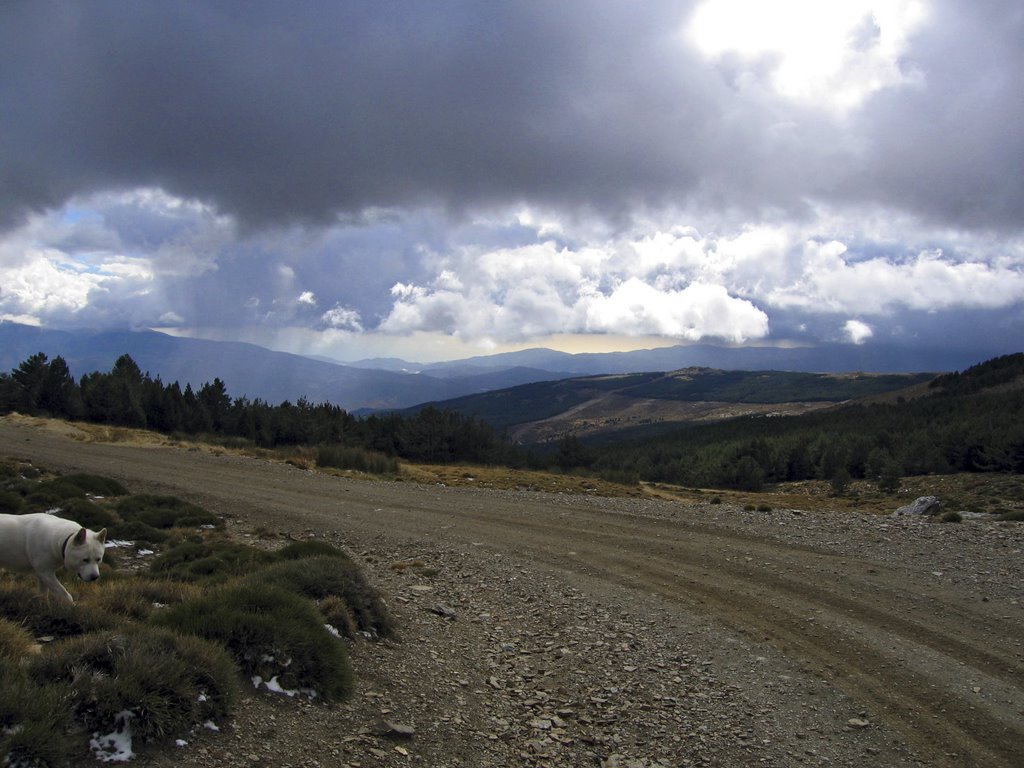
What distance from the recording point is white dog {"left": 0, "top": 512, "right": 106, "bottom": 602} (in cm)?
601

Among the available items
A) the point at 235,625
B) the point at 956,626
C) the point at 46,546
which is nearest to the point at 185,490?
the point at 46,546

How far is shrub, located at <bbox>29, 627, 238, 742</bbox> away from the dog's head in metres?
1.76

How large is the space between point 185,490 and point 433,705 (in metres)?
15.9

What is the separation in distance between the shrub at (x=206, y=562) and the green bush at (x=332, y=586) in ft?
4.64

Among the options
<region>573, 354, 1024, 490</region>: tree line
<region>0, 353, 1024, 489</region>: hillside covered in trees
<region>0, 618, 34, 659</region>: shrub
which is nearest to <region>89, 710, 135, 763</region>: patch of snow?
<region>0, 618, 34, 659</region>: shrub

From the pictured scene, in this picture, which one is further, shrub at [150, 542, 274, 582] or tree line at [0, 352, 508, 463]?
tree line at [0, 352, 508, 463]

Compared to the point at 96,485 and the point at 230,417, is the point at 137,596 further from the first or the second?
the point at 230,417

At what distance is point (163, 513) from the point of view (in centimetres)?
1390

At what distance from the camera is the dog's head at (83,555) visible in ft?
19.8

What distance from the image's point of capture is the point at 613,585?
10492 millimetres

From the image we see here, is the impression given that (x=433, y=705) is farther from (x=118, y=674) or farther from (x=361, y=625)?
(x=118, y=674)

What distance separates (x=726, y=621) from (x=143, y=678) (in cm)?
736

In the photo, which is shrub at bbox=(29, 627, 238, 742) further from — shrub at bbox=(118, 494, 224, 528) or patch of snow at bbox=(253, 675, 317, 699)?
shrub at bbox=(118, 494, 224, 528)

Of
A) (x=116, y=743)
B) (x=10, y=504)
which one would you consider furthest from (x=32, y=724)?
(x=10, y=504)
